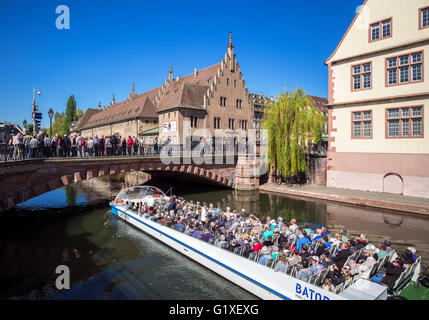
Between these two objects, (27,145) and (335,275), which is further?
(27,145)

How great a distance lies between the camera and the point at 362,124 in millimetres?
20531

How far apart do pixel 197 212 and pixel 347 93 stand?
50.5 ft

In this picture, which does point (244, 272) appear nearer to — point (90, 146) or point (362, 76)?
point (90, 146)

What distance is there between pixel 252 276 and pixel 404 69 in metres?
17.9

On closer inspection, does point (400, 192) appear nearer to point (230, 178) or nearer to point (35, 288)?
point (230, 178)

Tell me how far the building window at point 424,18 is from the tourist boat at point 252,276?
18041 mm

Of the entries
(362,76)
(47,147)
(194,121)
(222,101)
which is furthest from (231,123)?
(47,147)

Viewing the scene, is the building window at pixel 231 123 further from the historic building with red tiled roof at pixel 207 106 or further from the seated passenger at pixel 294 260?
the seated passenger at pixel 294 260

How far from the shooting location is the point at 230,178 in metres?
26.7

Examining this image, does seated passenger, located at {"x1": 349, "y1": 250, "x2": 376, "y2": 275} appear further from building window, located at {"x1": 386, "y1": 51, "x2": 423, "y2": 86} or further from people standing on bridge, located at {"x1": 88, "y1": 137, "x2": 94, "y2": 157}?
people standing on bridge, located at {"x1": 88, "y1": 137, "x2": 94, "y2": 157}

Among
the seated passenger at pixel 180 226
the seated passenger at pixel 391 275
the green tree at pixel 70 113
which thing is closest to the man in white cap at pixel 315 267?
the seated passenger at pixel 391 275

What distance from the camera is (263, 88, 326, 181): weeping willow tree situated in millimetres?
23984
